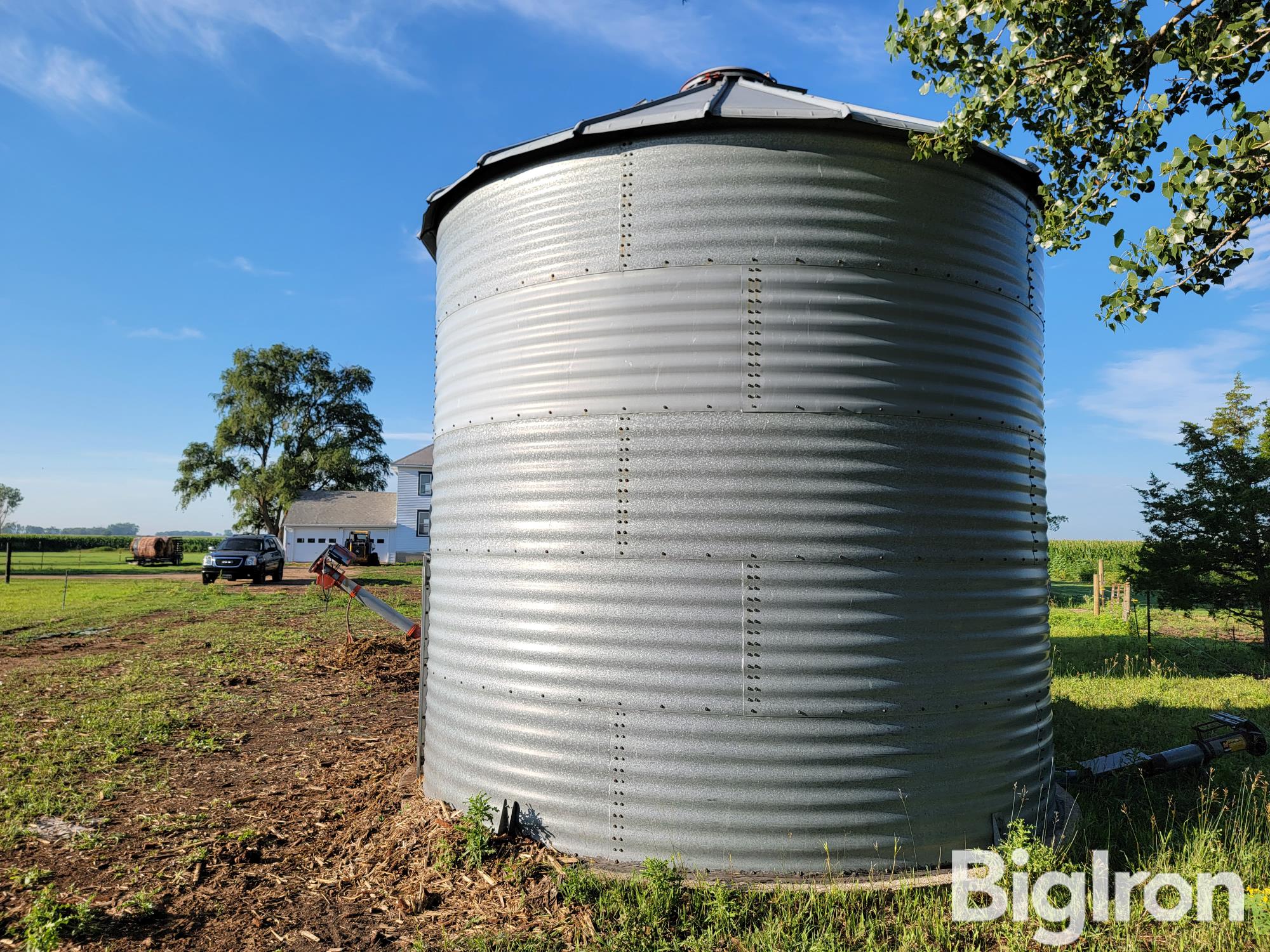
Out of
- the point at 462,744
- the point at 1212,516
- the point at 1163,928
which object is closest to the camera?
the point at 1163,928

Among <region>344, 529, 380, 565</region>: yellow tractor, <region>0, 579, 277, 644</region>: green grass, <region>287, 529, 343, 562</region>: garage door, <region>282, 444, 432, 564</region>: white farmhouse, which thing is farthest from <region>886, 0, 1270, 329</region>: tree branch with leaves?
<region>287, 529, 343, 562</region>: garage door

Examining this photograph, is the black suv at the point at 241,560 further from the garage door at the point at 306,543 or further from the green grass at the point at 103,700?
the garage door at the point at 306,543

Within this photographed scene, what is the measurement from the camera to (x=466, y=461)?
548 cm

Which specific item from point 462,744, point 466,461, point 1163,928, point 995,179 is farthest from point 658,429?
point 1163,928

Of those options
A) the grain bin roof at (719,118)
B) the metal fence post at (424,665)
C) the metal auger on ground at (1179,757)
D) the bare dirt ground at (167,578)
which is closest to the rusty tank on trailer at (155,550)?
the bare dirt ground at (167,578)

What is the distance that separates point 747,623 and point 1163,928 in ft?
9.27

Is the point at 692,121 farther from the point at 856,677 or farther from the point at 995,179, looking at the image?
the point at 856,677

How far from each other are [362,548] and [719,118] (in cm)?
4408

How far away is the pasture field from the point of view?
4043mm

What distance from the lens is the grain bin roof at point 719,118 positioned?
4566 millimetres

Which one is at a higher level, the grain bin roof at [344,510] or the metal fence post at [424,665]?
the grain bin roof at [344,510]

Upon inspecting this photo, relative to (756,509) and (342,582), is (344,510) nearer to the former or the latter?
(342,582)

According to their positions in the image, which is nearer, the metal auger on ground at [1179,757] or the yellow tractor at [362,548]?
the metal auger on ground at [1179,757]

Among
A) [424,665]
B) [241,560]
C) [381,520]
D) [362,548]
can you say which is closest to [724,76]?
[424,665]
